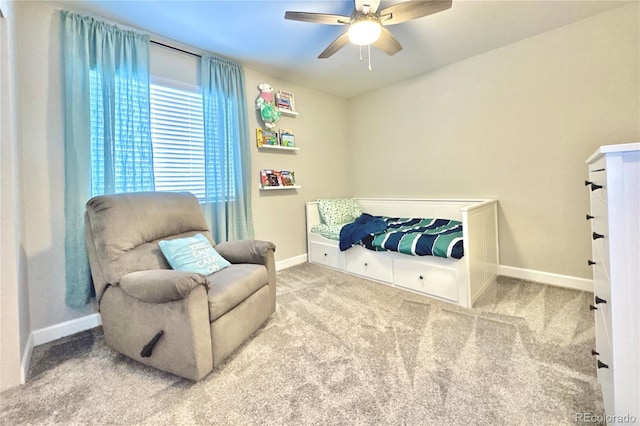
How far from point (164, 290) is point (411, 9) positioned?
2.24 meters

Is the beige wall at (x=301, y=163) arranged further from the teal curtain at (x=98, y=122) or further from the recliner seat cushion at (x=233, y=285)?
the recliner seat cushion at (x=233, y=285)

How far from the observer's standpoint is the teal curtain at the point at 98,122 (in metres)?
1.91

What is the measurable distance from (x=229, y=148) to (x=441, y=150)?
2441 mm

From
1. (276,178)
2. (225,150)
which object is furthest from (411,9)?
(276,178)

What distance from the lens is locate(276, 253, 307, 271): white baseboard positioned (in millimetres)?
3336

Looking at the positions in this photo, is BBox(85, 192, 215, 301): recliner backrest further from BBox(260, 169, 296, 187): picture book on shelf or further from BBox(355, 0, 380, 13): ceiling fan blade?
BBox(355, 0, 380, 13): ceiling fan blade

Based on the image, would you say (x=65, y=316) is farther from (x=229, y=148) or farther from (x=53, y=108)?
(x=229, y=148)

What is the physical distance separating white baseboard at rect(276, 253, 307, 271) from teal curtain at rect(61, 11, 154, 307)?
1681mm

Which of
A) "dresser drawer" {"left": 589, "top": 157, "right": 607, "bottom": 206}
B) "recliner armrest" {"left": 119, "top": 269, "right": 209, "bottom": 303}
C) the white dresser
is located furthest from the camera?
"recliner armrest" {"left": 119, "top": 269, "right": 209, "bottom": 303}

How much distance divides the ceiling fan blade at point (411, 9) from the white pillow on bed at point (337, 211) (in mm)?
2101

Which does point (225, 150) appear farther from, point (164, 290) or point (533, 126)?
point (533, 126)

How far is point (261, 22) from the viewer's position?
219 centimetres

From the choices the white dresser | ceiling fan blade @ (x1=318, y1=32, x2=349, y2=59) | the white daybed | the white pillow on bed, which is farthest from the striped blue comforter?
ceiling fan blade @ (x1=318, y1=32, x2=349, y2=59)

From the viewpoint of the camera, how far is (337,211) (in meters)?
3.56
